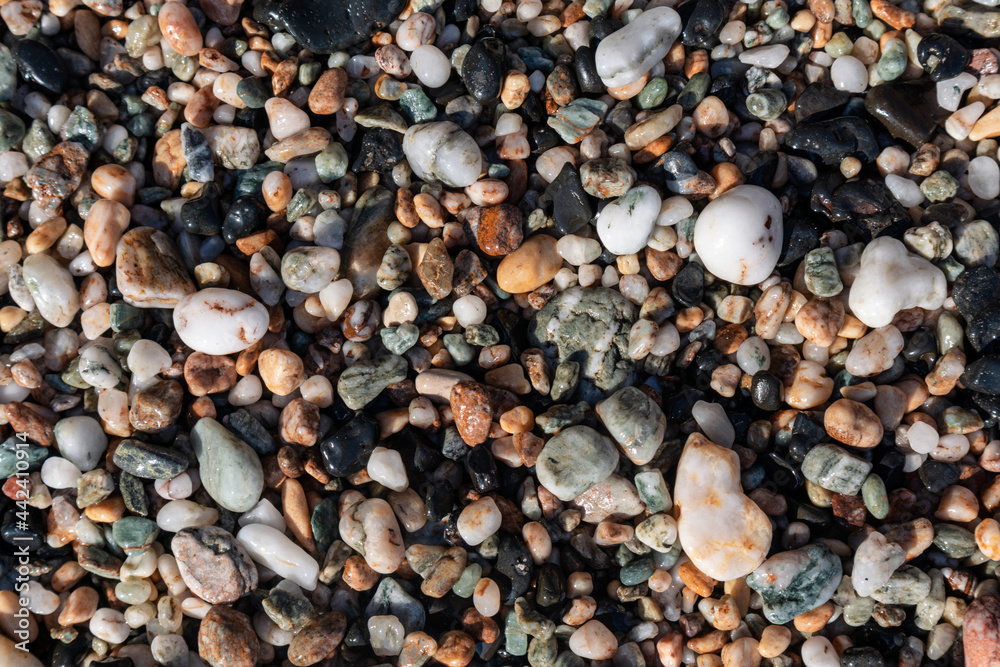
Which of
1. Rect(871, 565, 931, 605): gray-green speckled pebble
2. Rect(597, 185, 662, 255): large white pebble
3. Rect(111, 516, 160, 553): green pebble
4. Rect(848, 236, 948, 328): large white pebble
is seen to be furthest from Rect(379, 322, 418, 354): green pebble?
Rect(871, 565, 931, 605): gray-green speckled pebble

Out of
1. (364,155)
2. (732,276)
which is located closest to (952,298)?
(732,276)

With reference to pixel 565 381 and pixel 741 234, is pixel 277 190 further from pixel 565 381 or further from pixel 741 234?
pixel 741 234

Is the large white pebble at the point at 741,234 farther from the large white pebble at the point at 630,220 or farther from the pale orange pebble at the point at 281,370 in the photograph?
the pale orange pebble at the point at 281,370

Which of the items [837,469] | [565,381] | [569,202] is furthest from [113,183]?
[837,469]

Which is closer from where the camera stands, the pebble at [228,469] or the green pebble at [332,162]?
the pebble at [228,469]

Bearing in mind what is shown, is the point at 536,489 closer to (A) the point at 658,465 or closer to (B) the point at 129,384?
(A) the point at 658,465

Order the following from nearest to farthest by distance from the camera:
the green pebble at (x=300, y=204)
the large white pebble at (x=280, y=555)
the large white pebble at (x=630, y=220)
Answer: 1. the large white pebble at (x=280, y=555)
2. the large white pebble at (x=630, y=220)
3. the green pebble at (x=300, y=204)

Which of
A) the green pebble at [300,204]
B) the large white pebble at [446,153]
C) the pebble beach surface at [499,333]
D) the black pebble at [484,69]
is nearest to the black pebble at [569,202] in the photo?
the pebble beach surface at [499,333]
